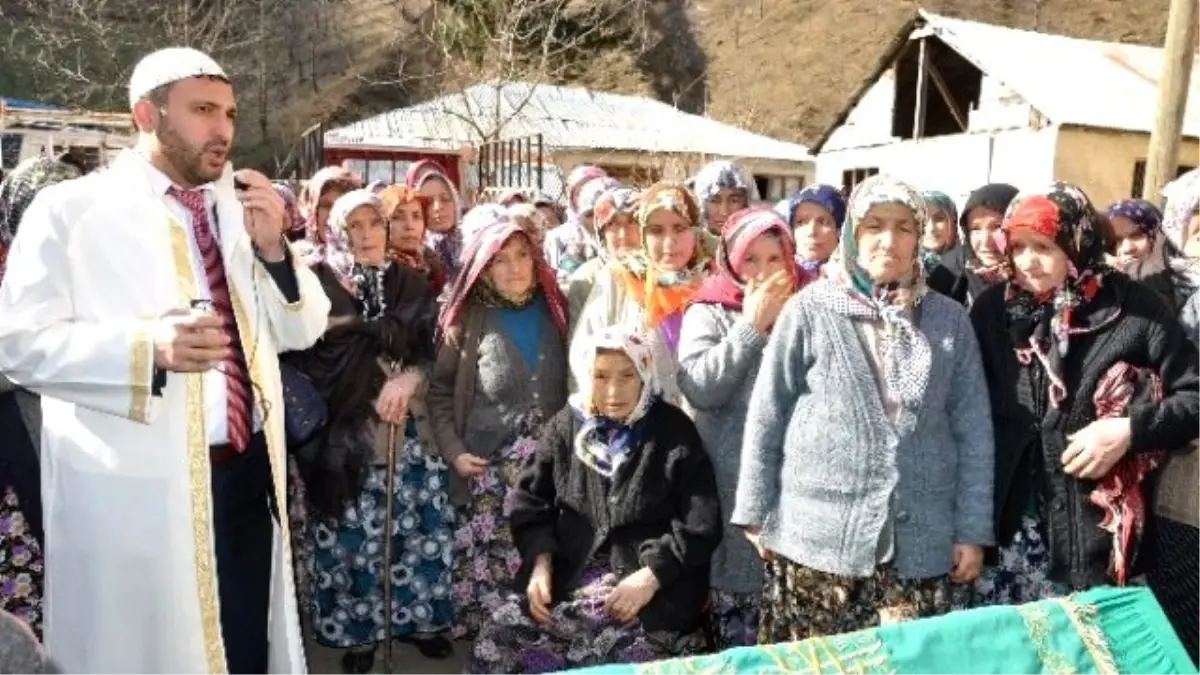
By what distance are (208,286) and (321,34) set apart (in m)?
37.8

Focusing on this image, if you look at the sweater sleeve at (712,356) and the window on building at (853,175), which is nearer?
the sweater sleeve at (712,356)

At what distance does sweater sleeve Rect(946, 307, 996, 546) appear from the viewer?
8.90 feet

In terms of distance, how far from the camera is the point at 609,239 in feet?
13.9

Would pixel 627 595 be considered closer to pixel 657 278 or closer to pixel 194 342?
pixel 657 278

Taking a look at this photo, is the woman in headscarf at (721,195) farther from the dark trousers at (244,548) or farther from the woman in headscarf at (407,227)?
the dark trousers at (244,548)

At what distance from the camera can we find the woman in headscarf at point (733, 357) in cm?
314

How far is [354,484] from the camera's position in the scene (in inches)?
151

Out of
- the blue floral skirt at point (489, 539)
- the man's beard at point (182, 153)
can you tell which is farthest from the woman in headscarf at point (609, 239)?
the man's beard at point (182, 153)

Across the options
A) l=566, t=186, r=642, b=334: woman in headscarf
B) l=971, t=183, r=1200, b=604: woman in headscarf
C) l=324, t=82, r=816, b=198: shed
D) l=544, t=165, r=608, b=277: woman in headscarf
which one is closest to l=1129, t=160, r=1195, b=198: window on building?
l=324, t=82, r=816, b=198: shed

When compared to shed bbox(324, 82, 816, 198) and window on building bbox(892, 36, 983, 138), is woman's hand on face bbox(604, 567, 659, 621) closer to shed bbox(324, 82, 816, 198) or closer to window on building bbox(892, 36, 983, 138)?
shed bbox(324, 82, 816, 198)

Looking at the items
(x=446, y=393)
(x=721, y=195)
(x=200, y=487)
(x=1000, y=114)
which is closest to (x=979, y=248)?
(x=721, y=195)

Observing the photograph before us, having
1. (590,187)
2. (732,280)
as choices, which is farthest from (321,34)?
(732,280)

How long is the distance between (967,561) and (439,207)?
3.81 metres

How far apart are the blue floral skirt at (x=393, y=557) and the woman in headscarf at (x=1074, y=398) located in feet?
6.84
